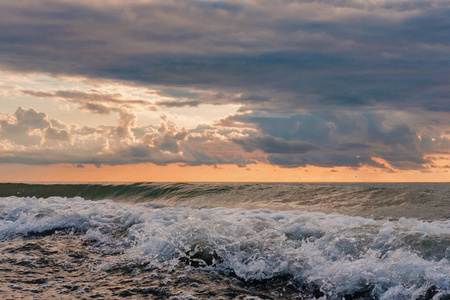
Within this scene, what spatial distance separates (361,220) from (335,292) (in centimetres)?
399

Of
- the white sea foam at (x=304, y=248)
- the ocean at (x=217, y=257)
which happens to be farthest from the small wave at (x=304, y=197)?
the white sea foam at (x=304, y=248)

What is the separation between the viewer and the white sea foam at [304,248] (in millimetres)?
5539

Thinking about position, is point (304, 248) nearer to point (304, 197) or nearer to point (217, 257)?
point (217, 257)

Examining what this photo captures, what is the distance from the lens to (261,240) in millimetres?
7418

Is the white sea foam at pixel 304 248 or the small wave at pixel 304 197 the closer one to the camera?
the white sea foam at pixel 304 248

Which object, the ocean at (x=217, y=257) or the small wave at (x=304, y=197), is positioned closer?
the ocean at (x=217, y=257)

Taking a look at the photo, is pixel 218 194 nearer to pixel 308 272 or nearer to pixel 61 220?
pixel 61 220

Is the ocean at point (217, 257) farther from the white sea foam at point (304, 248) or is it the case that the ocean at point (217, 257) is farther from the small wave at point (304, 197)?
the small wave at point (304, 197)

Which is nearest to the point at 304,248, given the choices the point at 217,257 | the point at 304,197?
the point at 217,257

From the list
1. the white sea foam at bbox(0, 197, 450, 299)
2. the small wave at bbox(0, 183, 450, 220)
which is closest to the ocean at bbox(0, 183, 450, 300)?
the white sea foam at bbox(0, 197, 450, 299)

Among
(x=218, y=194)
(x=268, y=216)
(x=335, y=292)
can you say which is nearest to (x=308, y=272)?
(x=335, y=292)

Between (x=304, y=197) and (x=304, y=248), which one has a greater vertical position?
(x=304, y=248)

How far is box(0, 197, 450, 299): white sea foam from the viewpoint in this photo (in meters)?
5.54

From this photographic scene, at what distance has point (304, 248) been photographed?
6.74m
